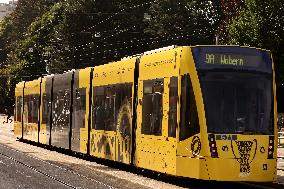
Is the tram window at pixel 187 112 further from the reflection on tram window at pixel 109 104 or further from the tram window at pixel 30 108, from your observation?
the tram window at pixel 30 108

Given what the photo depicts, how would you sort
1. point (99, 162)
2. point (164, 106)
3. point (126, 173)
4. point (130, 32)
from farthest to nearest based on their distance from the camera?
point (130, 32)
point (99, 162)
point (126, 173)
point (164, 106)

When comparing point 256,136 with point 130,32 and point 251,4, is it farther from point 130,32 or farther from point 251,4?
point 130,32

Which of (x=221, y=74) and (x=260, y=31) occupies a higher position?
(x=260, y=31)

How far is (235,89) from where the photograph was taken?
14.6 metres

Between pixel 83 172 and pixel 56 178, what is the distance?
2.28 metres

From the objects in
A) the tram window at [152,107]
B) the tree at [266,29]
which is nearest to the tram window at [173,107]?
the tram window at [152,107]

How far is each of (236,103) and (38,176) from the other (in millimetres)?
6372

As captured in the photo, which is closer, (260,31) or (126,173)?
(126,173)

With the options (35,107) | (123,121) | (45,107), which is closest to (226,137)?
(123,121)

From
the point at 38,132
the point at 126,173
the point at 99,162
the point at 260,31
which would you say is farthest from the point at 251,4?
the point at 126,173

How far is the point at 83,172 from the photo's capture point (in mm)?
19531

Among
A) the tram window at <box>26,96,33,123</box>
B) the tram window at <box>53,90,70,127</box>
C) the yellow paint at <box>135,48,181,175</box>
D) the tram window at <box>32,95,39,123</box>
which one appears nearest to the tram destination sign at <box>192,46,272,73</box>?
the yellow paint at <box>135,48,181,175</box>

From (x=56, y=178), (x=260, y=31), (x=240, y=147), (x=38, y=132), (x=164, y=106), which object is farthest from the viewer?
(x=260, y=31)

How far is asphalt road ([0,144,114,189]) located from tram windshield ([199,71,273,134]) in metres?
3.37
